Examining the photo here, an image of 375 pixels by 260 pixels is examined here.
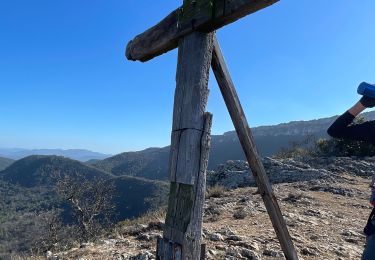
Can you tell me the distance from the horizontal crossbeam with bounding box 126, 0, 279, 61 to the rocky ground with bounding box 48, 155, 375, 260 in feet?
10.8

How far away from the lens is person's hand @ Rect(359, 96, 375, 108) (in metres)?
3.32

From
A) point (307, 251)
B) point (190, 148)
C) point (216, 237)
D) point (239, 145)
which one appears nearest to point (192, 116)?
point (190, 148)

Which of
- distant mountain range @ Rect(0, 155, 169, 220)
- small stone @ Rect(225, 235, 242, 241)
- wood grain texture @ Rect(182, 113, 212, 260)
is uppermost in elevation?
wood grain texture @ Rect(182, 113, 212, 260)

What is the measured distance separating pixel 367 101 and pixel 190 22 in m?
1.68

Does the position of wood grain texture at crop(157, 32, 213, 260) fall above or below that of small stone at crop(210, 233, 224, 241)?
above

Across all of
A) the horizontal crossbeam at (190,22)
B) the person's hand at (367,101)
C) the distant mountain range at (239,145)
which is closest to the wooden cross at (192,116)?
the horizontal crossbeam at (190,22)

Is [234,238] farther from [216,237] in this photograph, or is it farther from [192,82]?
[192,82]

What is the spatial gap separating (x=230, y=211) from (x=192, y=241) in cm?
705

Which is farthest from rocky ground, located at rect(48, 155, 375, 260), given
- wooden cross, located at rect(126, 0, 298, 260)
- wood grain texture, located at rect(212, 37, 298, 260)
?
wooden cross, located at rect(126, 0, 298, 260)

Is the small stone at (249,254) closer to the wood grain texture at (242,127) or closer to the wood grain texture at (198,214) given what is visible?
the wood grain texture at (242,127)

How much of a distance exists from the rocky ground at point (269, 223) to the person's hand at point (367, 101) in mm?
3270

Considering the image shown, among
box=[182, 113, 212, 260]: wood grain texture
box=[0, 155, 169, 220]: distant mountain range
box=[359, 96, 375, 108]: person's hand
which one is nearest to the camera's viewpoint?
box=[182, 113, 212, 260]: wood grain texture

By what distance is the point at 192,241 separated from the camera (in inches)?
118

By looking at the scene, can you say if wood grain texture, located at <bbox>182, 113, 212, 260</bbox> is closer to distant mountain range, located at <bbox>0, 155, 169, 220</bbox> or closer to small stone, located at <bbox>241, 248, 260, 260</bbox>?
small stone, located at <bbox>241, 248, 260, 260</bbox>
